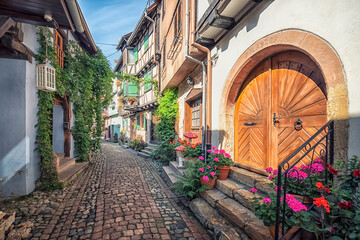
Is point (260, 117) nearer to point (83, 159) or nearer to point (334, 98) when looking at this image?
point (334, 98)

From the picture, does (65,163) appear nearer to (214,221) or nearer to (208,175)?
(208,175)

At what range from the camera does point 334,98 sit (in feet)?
6.32

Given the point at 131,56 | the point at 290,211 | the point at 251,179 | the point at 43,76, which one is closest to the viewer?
the point at 290,211

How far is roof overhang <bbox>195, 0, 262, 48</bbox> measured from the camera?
312 centimetres

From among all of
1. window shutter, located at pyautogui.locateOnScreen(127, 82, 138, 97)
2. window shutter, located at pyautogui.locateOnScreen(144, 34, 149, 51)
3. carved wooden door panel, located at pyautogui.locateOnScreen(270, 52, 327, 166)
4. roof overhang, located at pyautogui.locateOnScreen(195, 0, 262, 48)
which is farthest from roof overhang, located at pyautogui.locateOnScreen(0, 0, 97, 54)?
window shutter, located at pyautogui.locateOnScreen(127, 82, 138, 97)

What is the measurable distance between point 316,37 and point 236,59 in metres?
1.54

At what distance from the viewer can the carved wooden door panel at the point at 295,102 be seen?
2.45 meters

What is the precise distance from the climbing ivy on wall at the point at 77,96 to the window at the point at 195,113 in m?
3.72

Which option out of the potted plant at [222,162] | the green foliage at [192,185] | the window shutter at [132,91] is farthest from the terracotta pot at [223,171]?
the window shutter at [132,91]

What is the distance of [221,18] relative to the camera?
11.4ft

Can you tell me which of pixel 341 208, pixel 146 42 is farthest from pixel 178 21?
pixel 146 42

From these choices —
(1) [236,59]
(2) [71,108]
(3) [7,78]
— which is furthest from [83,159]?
(1) [236,59]

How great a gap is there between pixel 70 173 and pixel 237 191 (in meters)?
4.78

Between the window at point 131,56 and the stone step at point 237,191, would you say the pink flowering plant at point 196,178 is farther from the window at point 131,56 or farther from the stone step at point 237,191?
the window at point 131,56
